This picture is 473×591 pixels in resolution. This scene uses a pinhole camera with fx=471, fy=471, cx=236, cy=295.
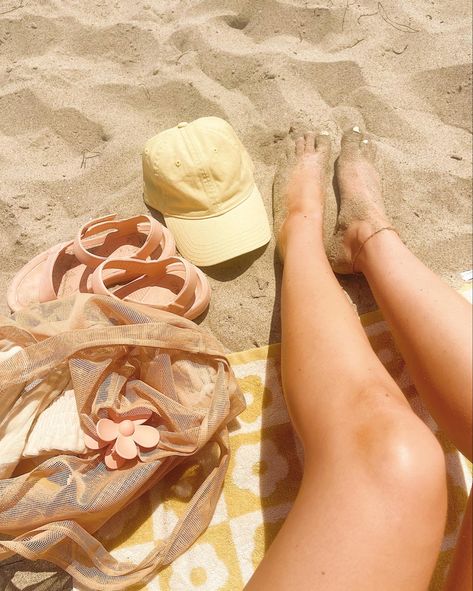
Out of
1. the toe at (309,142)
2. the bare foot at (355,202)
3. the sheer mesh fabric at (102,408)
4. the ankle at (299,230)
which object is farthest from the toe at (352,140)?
the sheer mesh fabric at (102,408)

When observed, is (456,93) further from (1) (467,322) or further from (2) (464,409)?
(2) (464,409)

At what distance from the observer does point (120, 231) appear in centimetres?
146

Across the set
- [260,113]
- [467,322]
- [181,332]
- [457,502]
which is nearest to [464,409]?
[467,322]

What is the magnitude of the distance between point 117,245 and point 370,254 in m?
0.76

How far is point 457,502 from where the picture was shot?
46.0 inches

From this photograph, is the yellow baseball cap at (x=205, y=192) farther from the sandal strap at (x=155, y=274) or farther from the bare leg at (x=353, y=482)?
the bare leg at (x=353, y=482)

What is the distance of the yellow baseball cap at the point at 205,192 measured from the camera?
1.37 meters

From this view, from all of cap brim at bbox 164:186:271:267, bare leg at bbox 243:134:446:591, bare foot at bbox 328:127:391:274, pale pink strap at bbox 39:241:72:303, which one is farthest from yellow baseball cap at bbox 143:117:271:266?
bare leg at bbox 243:134:446:591

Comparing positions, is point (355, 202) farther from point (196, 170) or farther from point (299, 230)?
point (196, 170)

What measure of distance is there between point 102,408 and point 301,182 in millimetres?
952

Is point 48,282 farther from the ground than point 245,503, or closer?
farther from the ground

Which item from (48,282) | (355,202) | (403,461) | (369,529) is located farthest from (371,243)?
(48,282)

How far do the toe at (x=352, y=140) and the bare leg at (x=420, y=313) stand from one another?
128mm

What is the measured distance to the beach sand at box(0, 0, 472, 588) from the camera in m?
1.47
